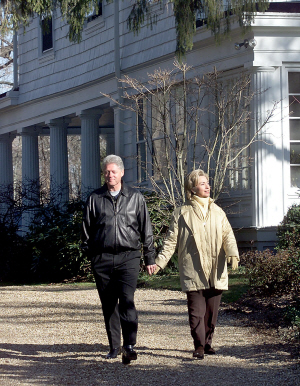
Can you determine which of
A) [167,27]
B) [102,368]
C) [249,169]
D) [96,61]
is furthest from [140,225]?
[96,61]

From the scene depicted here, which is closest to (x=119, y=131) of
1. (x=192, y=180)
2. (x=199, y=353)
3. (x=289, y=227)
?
(x=289, y=227)

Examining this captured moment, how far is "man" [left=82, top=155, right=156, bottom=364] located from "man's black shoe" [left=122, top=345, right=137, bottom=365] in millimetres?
50

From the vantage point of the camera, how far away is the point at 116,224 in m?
6.19

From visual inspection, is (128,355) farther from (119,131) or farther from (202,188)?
(119,131)

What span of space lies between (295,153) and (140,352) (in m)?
7.13

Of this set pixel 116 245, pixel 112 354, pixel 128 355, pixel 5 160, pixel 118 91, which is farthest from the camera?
pixel 5 160

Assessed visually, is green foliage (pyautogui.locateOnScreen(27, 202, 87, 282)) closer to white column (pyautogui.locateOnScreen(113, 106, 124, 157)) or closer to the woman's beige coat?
white column (pyautogui.locateOnScreen(113, 106, 124, 157))

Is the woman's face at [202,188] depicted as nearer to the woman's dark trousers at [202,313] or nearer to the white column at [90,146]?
the woman's dark trousers at [202,313]

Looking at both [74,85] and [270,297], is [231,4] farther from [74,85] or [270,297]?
[74,85]

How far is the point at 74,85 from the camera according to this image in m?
18.3

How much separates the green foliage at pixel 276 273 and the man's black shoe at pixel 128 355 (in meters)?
3.30

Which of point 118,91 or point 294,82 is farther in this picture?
point 118,91

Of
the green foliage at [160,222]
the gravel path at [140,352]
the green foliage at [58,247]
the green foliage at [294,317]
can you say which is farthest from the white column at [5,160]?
the green foliage at [294,317]

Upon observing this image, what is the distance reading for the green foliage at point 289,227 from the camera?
37.1ft
